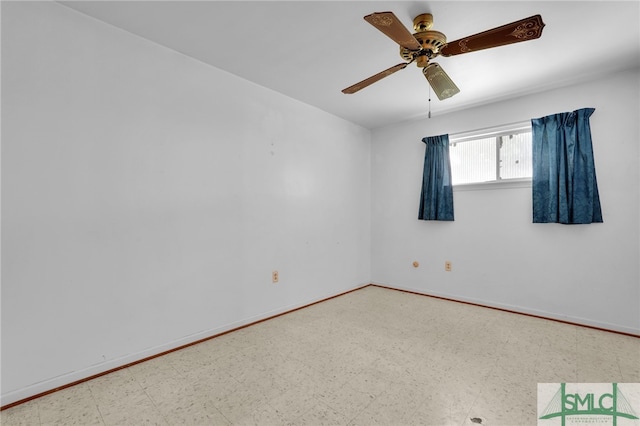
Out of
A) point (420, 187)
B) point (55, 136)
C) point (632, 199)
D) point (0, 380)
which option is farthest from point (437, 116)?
point (0, 380)

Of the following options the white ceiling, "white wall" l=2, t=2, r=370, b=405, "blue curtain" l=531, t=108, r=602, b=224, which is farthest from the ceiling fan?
"blue curtain" l=531, t=108, r=602, b=224

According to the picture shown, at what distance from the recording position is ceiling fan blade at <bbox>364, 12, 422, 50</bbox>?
1.32 meters

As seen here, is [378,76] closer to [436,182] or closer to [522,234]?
[436,182]

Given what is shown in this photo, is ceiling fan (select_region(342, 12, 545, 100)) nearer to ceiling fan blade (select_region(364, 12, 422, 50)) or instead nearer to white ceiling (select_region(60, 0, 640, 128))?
ceiling fan blade (select_region(364, 12, 422, 50))

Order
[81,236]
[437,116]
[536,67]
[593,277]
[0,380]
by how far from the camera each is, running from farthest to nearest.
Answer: [437,116]
[593,277]
[536,67]
[81,236]
[0,380]

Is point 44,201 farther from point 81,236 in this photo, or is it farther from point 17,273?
point 17,273

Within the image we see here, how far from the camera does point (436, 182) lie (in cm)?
360

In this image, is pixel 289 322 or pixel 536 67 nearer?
pixel 536 67

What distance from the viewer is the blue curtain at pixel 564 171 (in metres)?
2.62

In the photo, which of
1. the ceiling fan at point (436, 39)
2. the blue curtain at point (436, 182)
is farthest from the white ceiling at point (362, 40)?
the blue curtain at point (436, 182)

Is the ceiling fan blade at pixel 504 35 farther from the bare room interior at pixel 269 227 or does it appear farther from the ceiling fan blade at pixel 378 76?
the ceiling fan blade at pixel 378 76

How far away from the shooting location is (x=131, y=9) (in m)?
1.79

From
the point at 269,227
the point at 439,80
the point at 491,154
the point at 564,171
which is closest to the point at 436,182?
→ the point at 491,154

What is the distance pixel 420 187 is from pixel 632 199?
195 centimetres
